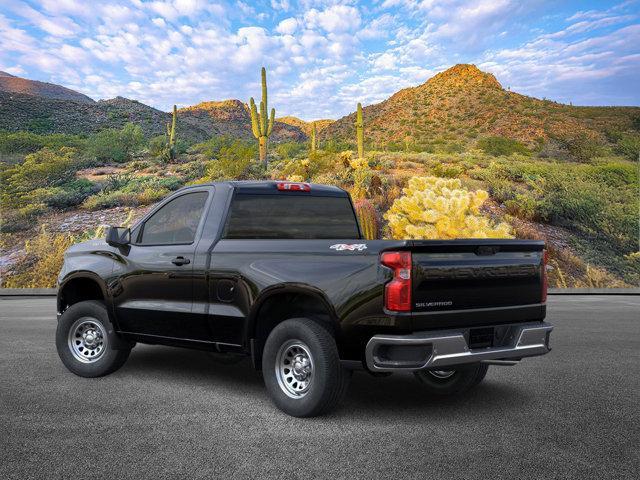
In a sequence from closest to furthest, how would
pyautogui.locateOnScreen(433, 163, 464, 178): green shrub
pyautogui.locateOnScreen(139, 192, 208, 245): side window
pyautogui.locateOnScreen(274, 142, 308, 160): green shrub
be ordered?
pyautogui.locateOnScreen(139, 192, 208, 245): side window, pyautogui.locateOnScreen(433, 163, 464, 178): green shrub, pyautogui.locateOnScreen(274, 142, 308, 160): green shrub

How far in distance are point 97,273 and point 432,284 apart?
3.97 metres

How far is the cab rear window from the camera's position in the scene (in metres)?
6.79

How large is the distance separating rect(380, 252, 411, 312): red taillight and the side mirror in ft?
10.6

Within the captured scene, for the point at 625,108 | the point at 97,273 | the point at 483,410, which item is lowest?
the point at 483,410

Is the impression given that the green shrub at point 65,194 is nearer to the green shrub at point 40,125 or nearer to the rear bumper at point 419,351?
the rear bumper at point 419,351

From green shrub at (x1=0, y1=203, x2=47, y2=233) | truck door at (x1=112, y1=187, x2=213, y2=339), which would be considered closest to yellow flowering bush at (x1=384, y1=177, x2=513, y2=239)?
truck door at (x1=112, y1=187, x2=213, y2=339)

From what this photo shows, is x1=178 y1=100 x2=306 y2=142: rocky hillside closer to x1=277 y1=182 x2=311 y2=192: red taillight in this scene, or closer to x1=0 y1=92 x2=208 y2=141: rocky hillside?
x1=0 y1=92 x2=208 y2=141: rocky hillside

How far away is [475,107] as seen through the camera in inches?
2633

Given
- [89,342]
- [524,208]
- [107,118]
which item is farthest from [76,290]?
[107,118]

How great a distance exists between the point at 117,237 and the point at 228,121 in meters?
84.2

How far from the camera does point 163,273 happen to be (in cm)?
702

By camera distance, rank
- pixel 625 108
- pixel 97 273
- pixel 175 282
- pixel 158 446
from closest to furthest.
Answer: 1. pixel 158 446
2. pixel 175 282
3. pixel 97 273
4. pixel 625 108

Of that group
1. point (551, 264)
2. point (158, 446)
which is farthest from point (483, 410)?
point (551, 264)

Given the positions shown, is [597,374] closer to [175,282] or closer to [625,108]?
[175,282]
